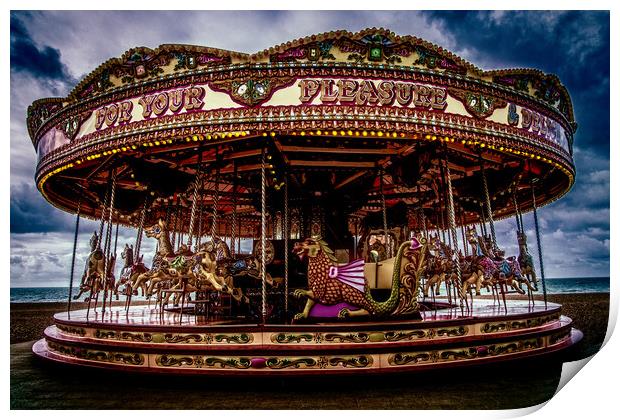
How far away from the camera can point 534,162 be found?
29.0ft

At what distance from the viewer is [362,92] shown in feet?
18.7

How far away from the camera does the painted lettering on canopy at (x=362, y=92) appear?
223 inches

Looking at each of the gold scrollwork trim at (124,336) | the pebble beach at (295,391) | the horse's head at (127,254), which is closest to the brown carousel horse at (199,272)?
the gold scrollwork trim at (124,336)

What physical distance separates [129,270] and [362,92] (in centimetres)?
586

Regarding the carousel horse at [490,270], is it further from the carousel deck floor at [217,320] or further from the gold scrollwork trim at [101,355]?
the gold scrollwork trim at [101,355]

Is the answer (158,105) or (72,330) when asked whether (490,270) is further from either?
(72,330)

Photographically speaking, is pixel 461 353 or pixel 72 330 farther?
pixel 72 330

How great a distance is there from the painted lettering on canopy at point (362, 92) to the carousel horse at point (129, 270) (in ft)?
16.2

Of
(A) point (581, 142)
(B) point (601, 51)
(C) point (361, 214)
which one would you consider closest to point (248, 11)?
(B) point (601, 51)

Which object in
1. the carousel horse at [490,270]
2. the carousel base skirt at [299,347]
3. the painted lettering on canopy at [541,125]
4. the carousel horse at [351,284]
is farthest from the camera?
the carousel horse at [490,270]

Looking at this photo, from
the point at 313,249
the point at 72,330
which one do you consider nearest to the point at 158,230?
the point at 72,330

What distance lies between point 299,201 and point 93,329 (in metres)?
5.33

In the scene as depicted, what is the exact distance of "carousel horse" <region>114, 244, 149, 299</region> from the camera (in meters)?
8.19
